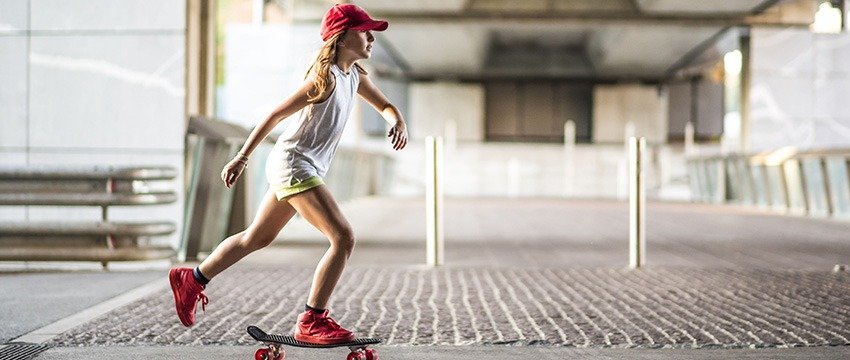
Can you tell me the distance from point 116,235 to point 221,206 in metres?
1.47

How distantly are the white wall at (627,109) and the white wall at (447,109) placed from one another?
5.76 meters

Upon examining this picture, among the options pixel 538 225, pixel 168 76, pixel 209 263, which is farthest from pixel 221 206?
pixel 538 225

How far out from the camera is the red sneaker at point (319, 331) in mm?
3879

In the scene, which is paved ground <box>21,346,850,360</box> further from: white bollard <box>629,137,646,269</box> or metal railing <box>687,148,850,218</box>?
metal railing <box>687,148,850,218</box>

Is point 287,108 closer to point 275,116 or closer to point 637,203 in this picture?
point 275,116

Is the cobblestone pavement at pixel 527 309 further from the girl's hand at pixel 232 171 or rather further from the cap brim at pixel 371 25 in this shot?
the cap brim at pixel 371 25

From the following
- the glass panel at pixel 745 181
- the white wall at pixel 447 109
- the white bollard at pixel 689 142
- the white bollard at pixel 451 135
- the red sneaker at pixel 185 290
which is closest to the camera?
the red sneaker at pixel 185 290

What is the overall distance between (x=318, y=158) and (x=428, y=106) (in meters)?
41.9

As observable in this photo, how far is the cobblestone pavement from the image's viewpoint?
4.86m

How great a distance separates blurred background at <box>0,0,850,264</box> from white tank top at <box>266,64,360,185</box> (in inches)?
7.9

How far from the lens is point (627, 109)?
46094 millimetres

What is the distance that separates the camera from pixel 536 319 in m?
5.52

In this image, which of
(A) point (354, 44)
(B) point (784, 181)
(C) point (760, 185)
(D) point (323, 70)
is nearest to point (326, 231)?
(D) point (323, 70)

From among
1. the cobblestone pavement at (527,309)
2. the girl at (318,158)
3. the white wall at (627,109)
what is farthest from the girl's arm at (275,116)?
the white wall at (627,109)
